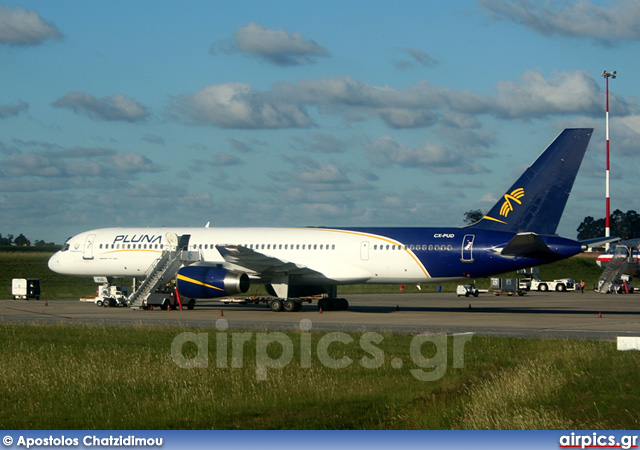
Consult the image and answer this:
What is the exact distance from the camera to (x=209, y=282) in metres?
37.1

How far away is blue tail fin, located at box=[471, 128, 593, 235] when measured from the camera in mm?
35375

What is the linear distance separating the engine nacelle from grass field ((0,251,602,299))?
9339 mm

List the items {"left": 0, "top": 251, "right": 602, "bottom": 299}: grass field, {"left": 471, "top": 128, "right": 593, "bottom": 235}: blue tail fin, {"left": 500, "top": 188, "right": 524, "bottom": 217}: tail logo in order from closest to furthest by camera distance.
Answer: {"left": 471, "top": 128, "right": 593, "bottom": 235}: blue tail fin
{"left": 500, "top": 188, "right": 524, "bottom": 217}: tail logo
{"left": 0, "top": 251, "right": 602, "bottom": 299}: grass field

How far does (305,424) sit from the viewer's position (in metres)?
12.6

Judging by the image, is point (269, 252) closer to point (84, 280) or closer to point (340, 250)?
point (340, 250)

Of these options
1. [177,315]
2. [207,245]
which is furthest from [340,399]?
[207,245]

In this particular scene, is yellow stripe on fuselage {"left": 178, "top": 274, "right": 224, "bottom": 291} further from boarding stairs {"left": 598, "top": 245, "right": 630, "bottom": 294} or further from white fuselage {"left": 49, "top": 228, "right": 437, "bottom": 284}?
boarding stairs {"left": 598, "top": 245, "right": 630, "bottom": 294}

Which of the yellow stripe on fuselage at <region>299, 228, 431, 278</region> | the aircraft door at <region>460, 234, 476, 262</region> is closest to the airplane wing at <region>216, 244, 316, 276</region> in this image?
the yellow stripe on fuselage at <region>299, 228, 431, 278</region>

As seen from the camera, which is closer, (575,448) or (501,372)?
(575,448)

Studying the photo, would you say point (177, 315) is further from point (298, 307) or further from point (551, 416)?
point (551, 416)

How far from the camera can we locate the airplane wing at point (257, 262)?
37750mm

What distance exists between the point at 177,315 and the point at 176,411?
2254 centimetres

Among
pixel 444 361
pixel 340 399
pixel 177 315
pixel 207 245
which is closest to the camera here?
pixel 340 399

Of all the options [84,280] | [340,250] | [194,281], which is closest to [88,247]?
[194,281]
